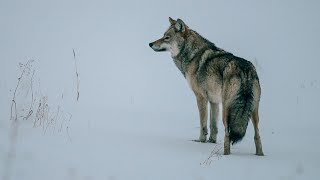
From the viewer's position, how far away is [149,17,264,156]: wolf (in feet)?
15.0

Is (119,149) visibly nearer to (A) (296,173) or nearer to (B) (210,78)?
(A) (296,173)

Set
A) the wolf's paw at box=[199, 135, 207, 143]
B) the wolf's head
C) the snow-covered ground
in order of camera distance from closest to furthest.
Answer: the snow-covered ground
the wolf's paw at box=[199, 135, 207, 143]
the wolf's head

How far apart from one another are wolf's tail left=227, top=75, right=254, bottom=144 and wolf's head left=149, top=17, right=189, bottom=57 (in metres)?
2.37

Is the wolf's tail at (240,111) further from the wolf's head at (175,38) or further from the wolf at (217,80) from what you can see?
the wolf's head at (175,38)

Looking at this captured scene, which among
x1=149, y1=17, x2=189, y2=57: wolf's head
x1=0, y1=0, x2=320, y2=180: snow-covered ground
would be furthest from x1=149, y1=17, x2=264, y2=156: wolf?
x1=0, y1=0, x2=320, y2=180: snow-covered ground

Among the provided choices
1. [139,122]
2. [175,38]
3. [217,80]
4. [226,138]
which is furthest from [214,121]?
[226,138]

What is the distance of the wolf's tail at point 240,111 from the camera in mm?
4489

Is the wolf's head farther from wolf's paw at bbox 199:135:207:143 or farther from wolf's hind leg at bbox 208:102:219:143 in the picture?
wolf's paw at bbox 199:135:207:143

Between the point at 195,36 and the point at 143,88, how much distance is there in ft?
23.6

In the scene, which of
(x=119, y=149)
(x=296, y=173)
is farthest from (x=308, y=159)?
(x=119, y=149)

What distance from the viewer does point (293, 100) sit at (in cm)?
1102

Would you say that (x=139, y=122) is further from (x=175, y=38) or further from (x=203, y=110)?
(x=175, y=38)

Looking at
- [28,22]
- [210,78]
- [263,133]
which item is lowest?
[263,133]

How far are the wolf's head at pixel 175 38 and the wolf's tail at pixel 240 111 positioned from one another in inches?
93.3
